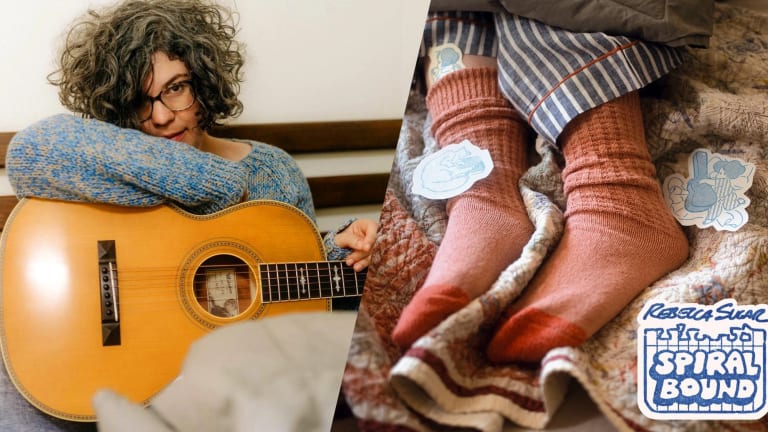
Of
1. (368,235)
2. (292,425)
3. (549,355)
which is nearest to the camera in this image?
(549,355)

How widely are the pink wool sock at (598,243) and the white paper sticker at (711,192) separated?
0.01m

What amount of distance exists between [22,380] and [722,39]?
56cm

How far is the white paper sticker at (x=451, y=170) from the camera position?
33cm

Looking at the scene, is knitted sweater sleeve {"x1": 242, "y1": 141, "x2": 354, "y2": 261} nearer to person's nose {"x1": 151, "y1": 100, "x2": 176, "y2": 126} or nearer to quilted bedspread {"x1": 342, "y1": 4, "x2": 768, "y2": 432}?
person's nose {"x1": 151, "y1": 100, "x2": 176, "y2": 126}

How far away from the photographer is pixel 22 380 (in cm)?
43

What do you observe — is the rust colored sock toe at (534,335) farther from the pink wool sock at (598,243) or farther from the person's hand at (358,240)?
the person's hand at (358,240)

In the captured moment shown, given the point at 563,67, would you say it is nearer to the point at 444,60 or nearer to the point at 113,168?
the point at 444,60

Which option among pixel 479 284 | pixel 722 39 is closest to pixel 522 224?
pixel 479 284

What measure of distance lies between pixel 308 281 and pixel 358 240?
64 millimetres

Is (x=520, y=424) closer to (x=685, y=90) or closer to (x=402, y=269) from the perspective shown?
(x=402, y=269)

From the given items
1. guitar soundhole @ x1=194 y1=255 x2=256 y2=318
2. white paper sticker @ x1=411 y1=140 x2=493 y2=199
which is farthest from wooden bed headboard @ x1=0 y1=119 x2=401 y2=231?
white paper sticker @ x1=411 y1=140 x2=493 y2=199

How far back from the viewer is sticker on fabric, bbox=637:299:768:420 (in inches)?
12.2

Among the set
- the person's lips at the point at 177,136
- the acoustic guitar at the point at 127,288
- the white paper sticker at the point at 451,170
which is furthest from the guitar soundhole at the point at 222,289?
the white paper sticker at the point at 451,170

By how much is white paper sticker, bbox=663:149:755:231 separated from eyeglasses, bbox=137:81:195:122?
365 millimetres
